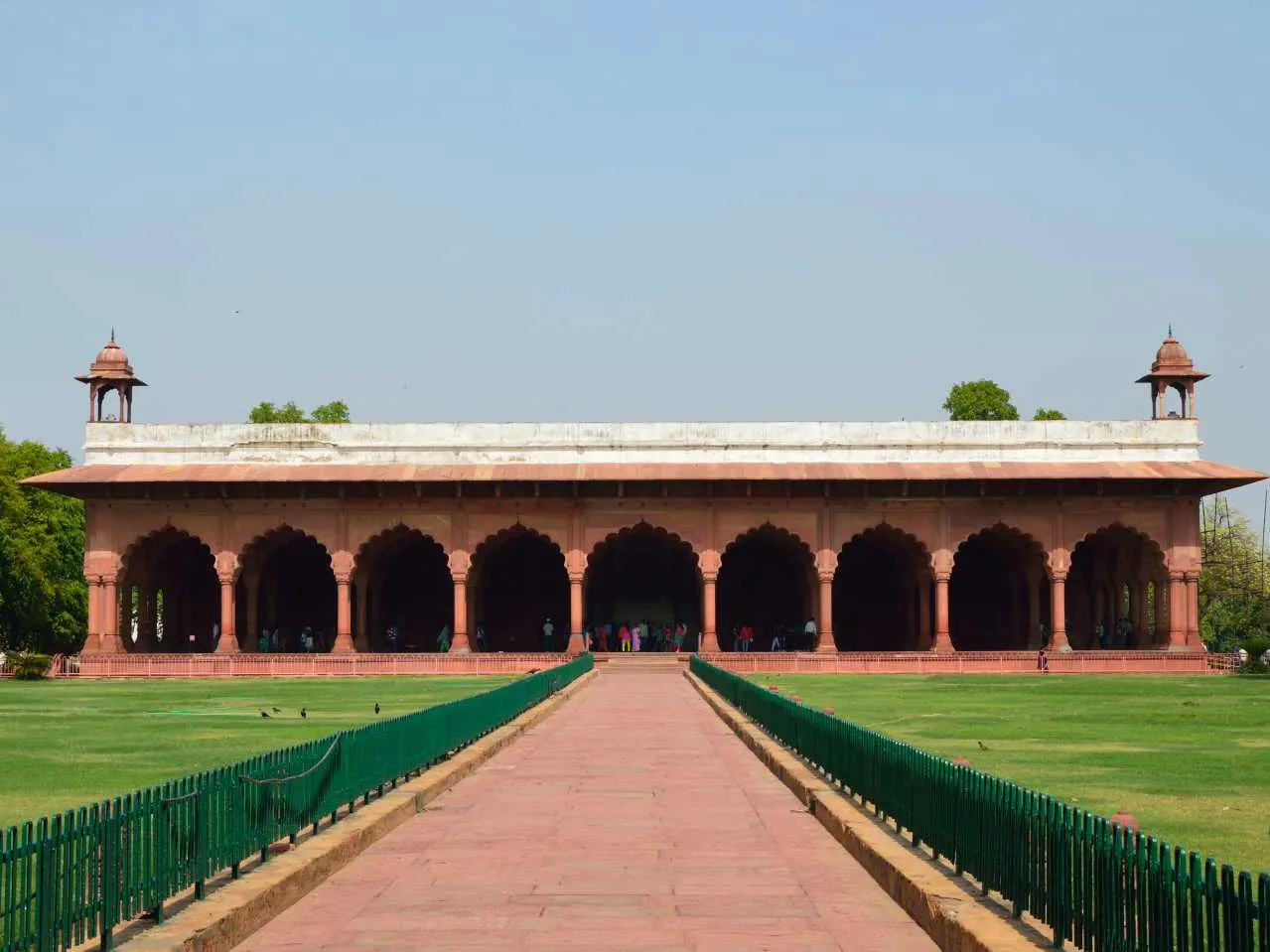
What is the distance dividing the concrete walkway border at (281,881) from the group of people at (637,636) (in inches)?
1289

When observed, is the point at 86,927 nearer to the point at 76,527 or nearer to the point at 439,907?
the point at 439,907

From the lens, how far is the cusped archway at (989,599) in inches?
1891

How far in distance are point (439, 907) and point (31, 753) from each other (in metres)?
9.86

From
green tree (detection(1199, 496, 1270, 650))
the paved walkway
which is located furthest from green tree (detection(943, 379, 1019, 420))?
the paved walkway

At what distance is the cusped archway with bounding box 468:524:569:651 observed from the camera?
4956 centimetres

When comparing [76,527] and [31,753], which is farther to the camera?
[76,527]

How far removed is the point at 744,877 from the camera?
9.73 m

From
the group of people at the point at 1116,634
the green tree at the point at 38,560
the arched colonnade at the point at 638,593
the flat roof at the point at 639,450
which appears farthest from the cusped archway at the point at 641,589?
the green tree at the point at 38,560

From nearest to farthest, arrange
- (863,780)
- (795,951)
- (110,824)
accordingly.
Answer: (110,824) < (795,951) < (863,780)

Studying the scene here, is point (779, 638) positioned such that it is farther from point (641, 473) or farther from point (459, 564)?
point (459, 564)

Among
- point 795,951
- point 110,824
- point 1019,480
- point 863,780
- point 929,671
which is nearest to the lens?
point 110,824

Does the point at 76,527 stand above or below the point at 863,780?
above

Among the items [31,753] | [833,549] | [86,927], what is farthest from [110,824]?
[833,549]

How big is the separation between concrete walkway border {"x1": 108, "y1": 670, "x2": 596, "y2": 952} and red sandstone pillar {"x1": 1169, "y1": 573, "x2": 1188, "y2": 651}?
105 feet
